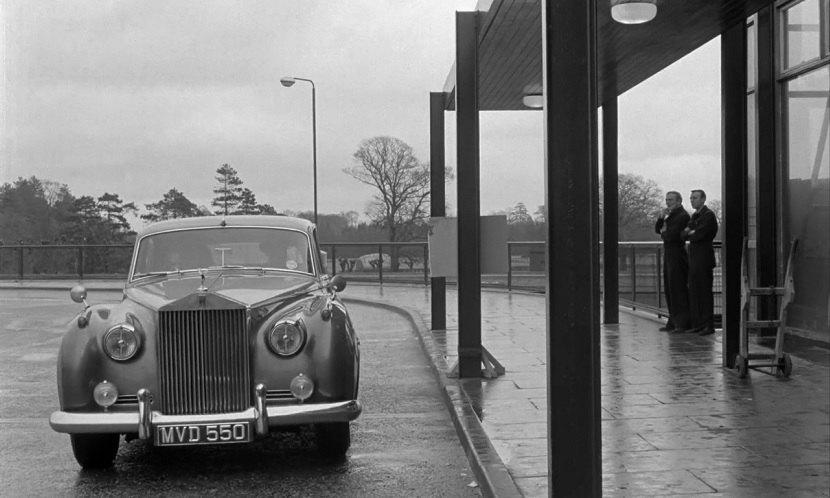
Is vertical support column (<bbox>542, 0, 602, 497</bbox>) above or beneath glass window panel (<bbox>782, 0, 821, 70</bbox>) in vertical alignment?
beneath

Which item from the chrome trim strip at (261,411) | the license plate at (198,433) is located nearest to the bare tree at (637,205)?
the chrome trim strip at (261,411)

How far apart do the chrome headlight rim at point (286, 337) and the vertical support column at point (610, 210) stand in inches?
311

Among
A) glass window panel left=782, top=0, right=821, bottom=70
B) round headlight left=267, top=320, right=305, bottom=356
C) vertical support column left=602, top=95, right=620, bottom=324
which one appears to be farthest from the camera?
vertical support column left=602, top=95, right=620, bottom=324

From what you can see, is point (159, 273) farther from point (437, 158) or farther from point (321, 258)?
point (437, 158)

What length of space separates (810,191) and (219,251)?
6890 mm

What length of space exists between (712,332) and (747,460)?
21.6 feet

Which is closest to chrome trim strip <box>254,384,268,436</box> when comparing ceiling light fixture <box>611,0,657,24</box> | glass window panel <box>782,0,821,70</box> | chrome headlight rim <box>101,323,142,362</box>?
chrome headlight rim <box>101,323,142,362</box>

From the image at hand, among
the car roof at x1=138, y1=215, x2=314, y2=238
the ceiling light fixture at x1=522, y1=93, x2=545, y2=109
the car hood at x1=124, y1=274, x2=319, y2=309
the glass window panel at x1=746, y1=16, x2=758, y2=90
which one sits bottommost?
the car hood at x1=124, y1=274, x2=319, y2=309

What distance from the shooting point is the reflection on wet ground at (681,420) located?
15.7 feet

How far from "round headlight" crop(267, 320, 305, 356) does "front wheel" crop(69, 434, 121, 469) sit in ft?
4.37

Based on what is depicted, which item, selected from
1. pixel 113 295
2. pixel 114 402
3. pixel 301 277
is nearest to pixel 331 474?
pixel 114 402

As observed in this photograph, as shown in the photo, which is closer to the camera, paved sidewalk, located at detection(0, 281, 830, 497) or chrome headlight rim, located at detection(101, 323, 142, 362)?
paved sidewalk, located at detection(0, 281, 830, 497)

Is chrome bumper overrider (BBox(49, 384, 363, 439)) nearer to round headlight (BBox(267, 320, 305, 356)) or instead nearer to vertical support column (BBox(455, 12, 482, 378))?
round headlight (BBox(267, 320, 305, 356))

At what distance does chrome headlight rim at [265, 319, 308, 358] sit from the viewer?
5613 mm
